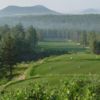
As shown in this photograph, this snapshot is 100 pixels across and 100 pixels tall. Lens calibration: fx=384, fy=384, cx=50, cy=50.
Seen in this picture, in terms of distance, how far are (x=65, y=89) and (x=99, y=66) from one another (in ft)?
83.3

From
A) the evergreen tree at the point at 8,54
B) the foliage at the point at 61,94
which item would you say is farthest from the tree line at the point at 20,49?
the foliage at the point at 61,94

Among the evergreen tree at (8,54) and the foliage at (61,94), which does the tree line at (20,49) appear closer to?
the evergreen tree at (8,54)

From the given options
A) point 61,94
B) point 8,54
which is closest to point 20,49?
point 8,54

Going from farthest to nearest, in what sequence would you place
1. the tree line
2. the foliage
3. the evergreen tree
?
the tree line < the evergreen tree < the foliage

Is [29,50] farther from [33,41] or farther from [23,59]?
[33,41]

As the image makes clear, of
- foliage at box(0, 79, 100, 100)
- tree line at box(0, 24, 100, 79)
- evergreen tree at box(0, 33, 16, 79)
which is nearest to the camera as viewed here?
foliage at box(0, 79, 100, 100)

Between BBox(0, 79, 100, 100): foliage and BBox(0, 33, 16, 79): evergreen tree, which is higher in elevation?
BBox(0, 79, 100, 100): foliage

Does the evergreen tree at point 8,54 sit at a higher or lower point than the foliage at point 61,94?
lower

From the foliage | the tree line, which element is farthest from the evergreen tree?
the foliage

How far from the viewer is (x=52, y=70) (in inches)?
1484

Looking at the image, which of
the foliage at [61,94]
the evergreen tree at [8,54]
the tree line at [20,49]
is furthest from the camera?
the tree line at [20,49]

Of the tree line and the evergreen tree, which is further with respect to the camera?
the tree line

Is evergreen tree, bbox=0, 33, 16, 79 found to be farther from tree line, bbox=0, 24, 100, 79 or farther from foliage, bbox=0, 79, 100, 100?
foliage, bbox=0, 79, 100, 100

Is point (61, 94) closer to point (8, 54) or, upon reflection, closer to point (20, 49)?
point (8, 54)
